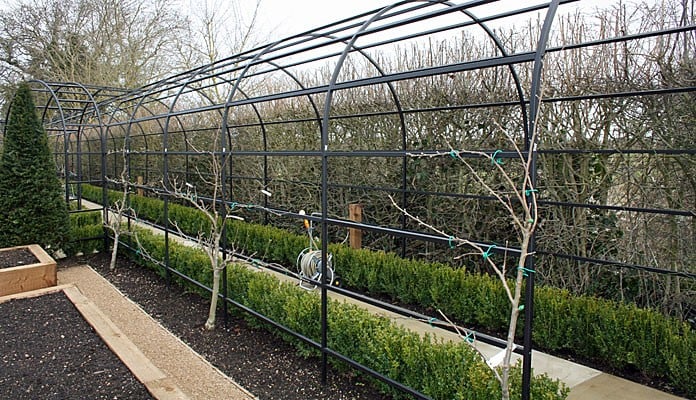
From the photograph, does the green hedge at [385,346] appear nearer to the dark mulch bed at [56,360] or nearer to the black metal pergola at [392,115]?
the black metal pergola at [392,115]

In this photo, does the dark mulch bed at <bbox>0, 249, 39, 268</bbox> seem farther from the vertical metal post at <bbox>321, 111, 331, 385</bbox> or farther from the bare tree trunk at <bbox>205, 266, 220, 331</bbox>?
the vertical metal post at <bbox>321, 111, 331, 385</bbox>

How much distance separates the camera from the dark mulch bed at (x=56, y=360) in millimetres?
2916

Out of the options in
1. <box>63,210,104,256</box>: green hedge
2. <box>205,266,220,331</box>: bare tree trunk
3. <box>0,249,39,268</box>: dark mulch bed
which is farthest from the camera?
<box>63,210,104,256</box>: green hedge

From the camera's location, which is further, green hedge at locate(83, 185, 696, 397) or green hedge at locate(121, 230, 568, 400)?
green hedge at locate(83, 185, 696, 397)

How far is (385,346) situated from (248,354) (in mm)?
1414

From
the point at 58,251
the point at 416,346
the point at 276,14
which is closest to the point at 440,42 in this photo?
the point at 416,346

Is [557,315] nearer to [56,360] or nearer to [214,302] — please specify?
[214,302]

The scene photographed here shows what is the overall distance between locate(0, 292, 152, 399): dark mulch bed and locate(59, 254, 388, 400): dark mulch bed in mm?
841

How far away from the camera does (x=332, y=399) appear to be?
325 cm

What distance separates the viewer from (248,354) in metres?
3.99

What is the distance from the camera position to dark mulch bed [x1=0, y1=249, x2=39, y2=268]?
560 centimetres

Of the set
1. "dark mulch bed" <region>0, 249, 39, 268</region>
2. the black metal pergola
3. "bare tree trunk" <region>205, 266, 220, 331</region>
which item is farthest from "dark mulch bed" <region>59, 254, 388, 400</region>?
"dark mulch bed" <region>0, 249, 39, 268</region>

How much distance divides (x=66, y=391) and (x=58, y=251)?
5210mm

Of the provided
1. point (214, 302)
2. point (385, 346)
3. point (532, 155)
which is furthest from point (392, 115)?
point (532, 155)
